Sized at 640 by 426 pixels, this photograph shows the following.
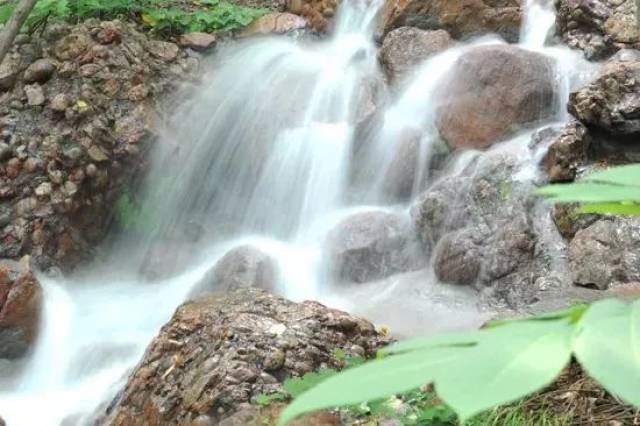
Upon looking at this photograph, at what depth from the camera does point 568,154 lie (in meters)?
6.32

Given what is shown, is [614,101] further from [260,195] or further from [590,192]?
[590,192]

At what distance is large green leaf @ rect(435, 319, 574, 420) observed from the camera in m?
0.42

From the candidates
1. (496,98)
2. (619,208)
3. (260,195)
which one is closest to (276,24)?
(260,195)

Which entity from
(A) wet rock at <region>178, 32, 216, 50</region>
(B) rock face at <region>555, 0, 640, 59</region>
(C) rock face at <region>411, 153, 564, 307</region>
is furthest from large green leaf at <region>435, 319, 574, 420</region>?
(A) wet rock at <region>178, 32, 216, 50</region>

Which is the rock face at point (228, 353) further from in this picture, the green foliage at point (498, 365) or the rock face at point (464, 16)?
the rock face at point (464, 16)

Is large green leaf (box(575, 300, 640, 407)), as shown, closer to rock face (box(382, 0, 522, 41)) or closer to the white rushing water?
the white rushing water

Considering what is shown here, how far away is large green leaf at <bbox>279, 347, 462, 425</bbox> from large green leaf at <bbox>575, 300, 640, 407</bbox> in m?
0.08

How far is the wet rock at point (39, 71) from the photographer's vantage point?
755cm

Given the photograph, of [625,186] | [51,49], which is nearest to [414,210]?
[51,49]

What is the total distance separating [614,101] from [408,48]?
3.26 metres

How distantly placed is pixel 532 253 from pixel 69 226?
14.8 feet

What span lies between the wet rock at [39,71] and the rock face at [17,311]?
2122 millimetres

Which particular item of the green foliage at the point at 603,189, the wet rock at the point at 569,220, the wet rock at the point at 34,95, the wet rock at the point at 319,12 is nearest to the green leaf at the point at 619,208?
the green foliage at the point at 603,189

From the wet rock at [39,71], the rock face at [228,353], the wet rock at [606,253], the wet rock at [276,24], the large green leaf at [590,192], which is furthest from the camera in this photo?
the wet rock at [276,24]
